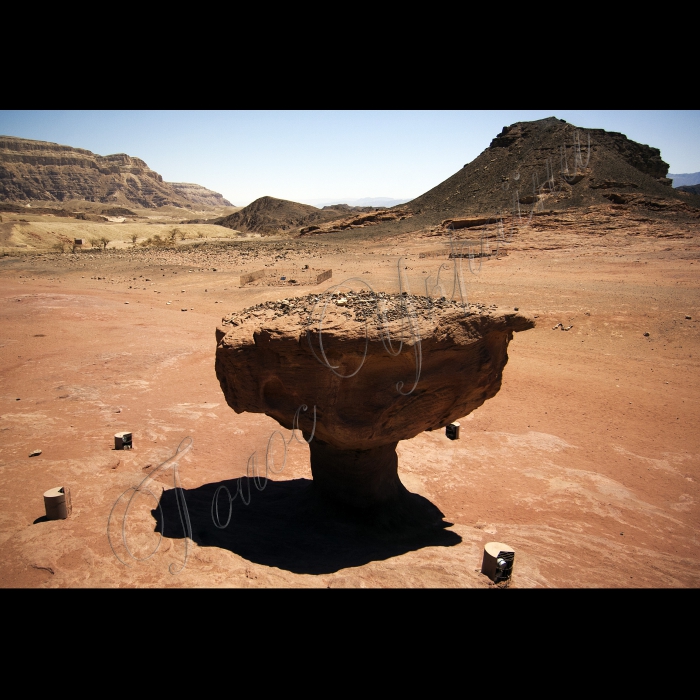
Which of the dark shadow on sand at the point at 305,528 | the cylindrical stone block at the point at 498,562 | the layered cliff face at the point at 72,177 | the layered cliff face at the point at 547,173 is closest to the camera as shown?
the cylindrical stone block at the point at 498,562

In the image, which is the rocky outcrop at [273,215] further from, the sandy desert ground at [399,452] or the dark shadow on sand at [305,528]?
the dark shadow on sand at [305,528]

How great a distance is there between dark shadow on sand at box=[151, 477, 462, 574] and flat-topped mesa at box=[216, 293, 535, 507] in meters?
0.48

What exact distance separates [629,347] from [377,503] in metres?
8.71

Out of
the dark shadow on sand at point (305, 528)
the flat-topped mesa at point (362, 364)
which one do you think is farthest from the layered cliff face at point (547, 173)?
the dark shadow on sand at point (305, 528)

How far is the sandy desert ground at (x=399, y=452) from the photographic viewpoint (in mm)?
4242

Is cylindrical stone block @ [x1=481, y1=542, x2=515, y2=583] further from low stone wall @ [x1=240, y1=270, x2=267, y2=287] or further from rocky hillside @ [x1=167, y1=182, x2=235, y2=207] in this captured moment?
rocky hillside @ [x1=167, y1=182, x2=235, y2=207]

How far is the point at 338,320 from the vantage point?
4.44 m

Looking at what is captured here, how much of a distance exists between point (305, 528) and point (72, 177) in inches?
4589

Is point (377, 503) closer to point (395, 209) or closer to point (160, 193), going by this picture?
point (395, 209)

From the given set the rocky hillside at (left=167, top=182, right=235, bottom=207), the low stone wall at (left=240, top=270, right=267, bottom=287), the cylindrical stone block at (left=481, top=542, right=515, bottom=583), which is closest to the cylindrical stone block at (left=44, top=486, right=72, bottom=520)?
the cylindrical stone block at (left=481, top=542, right=515, bottom=583)

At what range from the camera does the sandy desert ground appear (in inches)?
167

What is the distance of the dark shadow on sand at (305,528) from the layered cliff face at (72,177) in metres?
→ 105
